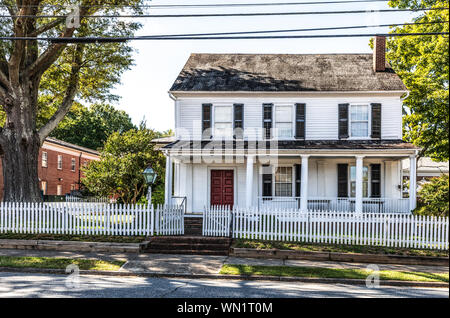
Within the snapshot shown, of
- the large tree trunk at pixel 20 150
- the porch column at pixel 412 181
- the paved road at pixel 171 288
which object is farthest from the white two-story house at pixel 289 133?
the paved road at pixel 171 288

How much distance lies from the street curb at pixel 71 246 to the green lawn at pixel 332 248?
3390mm

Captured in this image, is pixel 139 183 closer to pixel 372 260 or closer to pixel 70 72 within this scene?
pixel 70 72

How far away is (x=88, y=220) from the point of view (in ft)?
51.6

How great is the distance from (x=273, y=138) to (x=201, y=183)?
3.97 meters

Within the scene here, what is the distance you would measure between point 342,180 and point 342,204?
120 cm

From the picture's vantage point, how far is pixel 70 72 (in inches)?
858

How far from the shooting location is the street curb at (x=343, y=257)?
1304cm

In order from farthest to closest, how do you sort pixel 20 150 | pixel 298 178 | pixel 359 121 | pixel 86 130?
pixel 86 130
pixel 298 178
pixel 359 121
pixel 20 150

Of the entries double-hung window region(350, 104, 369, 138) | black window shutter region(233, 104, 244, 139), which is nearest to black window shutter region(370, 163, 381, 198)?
double-hung window region(350, 104, 369, 138)

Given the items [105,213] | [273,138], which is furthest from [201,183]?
[105,213]

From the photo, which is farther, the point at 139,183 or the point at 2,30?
the point at 139,183

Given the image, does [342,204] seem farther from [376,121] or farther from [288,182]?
[376,121]

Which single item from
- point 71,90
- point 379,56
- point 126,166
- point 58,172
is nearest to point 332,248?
point 379,56

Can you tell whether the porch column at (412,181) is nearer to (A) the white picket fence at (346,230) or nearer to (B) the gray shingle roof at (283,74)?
(A) the white picket fence at (346,230)
